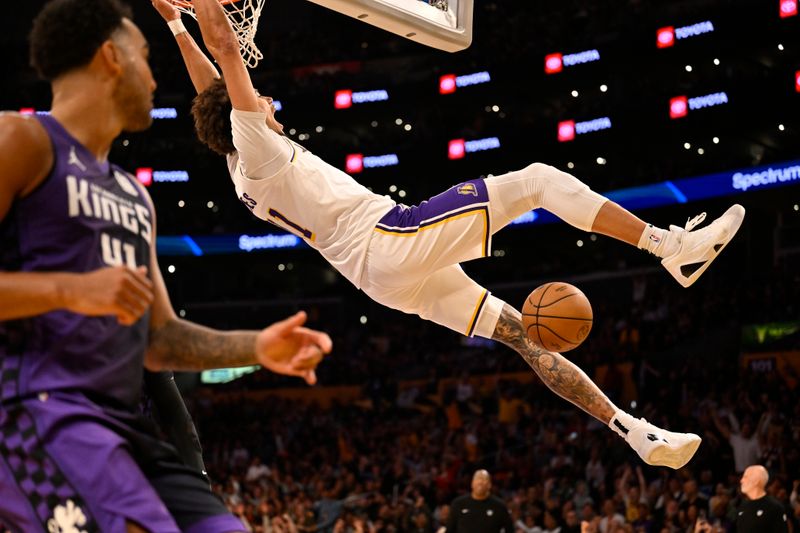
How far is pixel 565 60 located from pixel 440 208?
25.5 m

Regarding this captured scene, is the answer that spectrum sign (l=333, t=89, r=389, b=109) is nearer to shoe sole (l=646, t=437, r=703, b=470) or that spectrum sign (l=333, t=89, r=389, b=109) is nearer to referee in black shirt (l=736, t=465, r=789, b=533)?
referee in black shirt (l=736, t=465, r=789, b=533)

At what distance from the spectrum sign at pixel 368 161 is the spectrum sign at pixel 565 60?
18.5 feet

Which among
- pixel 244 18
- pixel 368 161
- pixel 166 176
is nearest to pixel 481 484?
pixel 244 18

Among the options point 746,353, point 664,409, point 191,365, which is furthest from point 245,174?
point 746,353

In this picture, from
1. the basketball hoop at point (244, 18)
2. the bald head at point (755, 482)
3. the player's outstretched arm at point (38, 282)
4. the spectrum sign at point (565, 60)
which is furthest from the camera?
the spectrum sign at point (565, 60)

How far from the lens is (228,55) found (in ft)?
19.4

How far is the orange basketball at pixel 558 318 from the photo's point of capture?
626cm

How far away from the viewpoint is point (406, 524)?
16766 millimetres

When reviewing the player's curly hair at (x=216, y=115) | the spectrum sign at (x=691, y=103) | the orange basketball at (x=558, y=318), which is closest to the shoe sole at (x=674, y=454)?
the orange basketball at (x=558, y=318)

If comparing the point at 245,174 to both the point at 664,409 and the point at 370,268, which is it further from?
the point at 664,409

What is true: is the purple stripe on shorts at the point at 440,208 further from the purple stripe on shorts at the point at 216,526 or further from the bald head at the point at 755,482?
the bald head at the point at 755,482

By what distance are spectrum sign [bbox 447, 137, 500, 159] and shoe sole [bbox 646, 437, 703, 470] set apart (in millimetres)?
25585

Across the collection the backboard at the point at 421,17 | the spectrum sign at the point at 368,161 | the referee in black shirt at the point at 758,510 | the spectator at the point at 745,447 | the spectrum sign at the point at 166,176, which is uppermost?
the backboard at the point at 421,17

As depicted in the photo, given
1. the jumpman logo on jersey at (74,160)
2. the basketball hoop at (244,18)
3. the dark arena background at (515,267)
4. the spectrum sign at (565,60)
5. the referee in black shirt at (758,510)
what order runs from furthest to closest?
1. the spectrum sign at (565,60)
2. the dark arena background at (515,267)
3. the referee in black shirt at (758,510)
4. the basketball hoop at (244,18)
5. the jumpman logo on jersey at (74,160)
